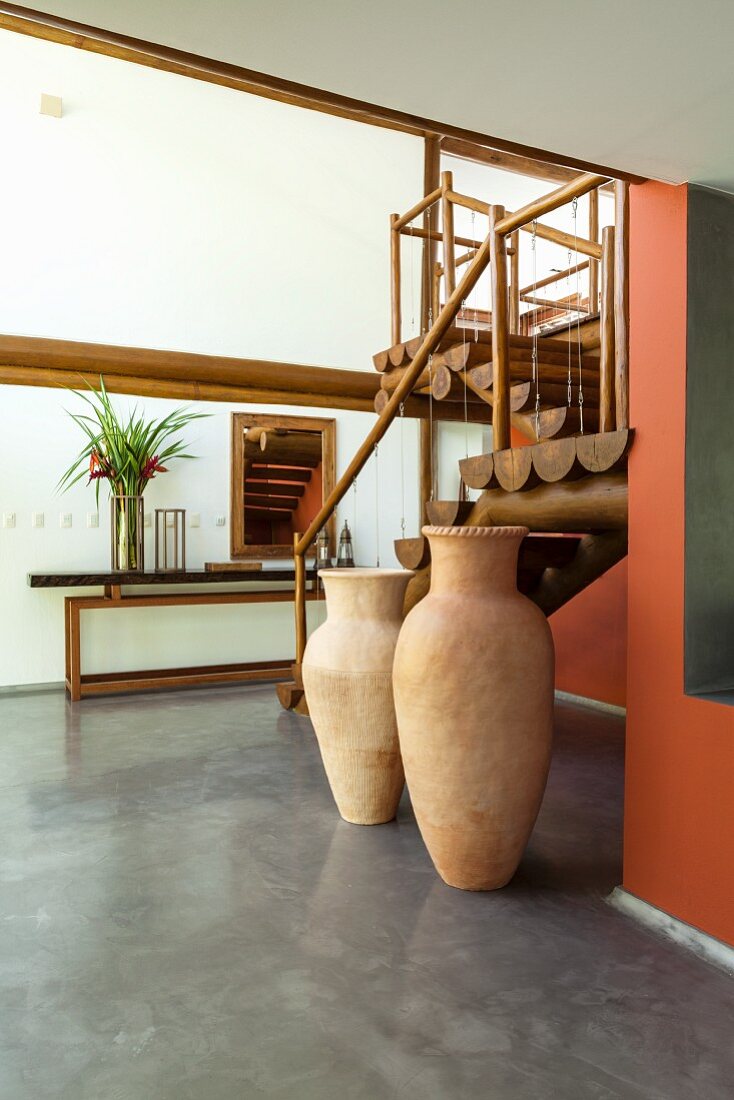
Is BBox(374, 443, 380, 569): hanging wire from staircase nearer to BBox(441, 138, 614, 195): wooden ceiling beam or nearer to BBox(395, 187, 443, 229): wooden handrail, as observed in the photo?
BBox(395, 187, 443, 229): wooden handrail

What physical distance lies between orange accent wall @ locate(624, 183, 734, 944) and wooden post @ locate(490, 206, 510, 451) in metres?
0.77

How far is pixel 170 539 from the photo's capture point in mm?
6363

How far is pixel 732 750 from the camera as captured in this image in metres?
2.17

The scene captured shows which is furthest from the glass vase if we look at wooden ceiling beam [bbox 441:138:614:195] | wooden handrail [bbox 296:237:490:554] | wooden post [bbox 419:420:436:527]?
wooden ceiling beam [bbox 441:138:614:195]

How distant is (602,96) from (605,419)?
52.1 inches

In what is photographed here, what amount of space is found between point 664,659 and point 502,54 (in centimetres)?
158

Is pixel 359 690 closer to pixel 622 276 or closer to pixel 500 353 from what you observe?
pixel 500 353

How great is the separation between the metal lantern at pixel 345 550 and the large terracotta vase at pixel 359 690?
3459 mm

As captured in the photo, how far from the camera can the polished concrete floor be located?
1722 mm

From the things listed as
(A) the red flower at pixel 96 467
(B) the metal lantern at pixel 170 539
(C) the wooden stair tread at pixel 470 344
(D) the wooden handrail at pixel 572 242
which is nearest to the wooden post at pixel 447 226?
(C) the wooden stair tread at pixel 470 344

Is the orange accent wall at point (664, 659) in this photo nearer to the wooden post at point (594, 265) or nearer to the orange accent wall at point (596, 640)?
the orange accent wall at point (596, 640)

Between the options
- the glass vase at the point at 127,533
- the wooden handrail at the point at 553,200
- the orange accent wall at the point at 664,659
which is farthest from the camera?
the glass vase at the point at 127,533

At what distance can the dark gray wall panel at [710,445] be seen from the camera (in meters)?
2.34

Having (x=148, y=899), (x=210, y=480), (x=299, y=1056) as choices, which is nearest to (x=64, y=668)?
(x=210, y=480)
